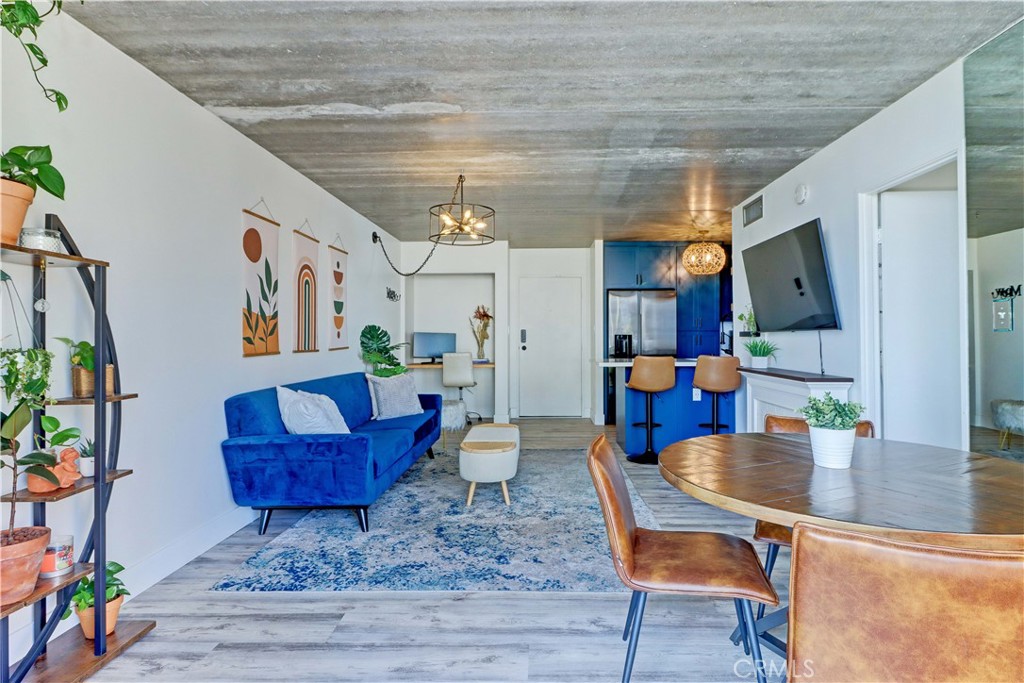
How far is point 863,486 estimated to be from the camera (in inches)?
55.4

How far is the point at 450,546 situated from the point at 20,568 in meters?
1.80

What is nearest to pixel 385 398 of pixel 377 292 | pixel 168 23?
pixel 377 292

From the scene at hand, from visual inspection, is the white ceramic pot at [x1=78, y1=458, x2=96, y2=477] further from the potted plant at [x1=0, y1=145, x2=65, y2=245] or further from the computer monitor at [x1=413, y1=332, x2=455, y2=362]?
the computer monitor at [x1=413, y1=332, x2=455, y2=362]

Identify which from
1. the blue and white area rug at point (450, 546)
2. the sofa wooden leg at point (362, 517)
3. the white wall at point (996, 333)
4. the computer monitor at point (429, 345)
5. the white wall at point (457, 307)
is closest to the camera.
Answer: the white wall at point (996, 333)

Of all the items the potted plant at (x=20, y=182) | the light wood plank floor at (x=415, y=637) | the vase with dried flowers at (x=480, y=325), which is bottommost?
the light wood plank floor at (x=415, y=637)

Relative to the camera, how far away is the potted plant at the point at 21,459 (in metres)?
1.37

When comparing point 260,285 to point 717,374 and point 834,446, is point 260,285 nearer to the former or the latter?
point 834,446

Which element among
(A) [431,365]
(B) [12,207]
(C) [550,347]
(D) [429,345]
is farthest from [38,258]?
(C) [550,347]

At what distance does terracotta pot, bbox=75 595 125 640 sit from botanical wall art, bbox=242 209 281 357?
157 cm

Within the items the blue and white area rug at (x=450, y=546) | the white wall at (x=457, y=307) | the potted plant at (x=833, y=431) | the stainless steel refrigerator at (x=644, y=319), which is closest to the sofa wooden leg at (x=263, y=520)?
the blue and white area rug at (x=450, y=546)

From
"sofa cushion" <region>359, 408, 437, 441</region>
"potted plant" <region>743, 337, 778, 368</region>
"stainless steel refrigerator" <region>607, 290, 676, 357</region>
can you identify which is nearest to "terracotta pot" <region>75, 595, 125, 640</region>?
"sofa cushion" <region>359, 408, 437, 441</region>

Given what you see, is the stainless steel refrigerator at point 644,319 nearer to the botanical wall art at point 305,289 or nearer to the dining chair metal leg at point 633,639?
the botanical wall art at point 305,289

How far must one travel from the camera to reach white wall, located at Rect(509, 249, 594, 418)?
7266mm

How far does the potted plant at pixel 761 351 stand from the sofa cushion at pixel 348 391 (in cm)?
339
